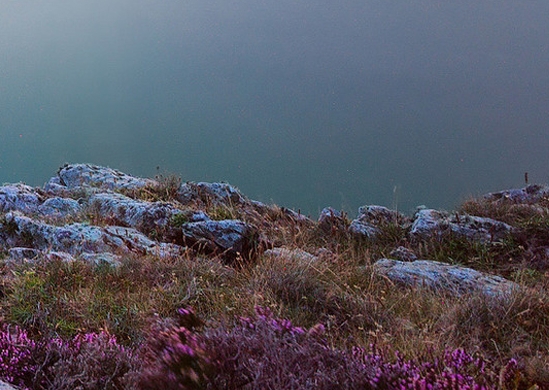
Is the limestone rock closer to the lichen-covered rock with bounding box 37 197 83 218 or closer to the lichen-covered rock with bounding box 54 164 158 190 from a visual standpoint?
the lichen-covered rock with bounding box 37 197 83 218

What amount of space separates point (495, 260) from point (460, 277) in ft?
7.74

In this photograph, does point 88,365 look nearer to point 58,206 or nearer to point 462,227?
point 462,227

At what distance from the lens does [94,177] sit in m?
16.4

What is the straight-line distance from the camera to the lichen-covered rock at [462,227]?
952cm

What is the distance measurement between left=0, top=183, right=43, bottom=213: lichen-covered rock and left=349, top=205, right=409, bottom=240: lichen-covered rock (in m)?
7.16

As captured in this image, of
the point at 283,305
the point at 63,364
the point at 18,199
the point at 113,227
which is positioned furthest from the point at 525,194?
the point at 63,364

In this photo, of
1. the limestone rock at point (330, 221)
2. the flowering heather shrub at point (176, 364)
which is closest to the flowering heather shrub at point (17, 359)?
the flowering heather shrub at point (176, 364)

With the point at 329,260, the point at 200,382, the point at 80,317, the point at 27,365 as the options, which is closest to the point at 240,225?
the point at 329,260

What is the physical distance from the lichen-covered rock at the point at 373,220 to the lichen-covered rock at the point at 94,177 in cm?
635

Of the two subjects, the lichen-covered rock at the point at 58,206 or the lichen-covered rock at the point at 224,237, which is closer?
the lichen-covered rock at the point at 224,237

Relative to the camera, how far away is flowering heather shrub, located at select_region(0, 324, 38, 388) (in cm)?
321

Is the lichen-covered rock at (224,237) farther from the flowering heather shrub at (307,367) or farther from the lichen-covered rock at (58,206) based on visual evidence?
the flowering heather shrub at (307,367)

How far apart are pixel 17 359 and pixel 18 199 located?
32.8 ft

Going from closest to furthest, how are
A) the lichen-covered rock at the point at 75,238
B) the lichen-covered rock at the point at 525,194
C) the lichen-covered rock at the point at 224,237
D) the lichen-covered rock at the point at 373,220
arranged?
the lichen-covered rock at the point at 75,238 < the lichen-covered rock at the point at 224,237 < the lichen-covered rock at the point at 373,220 < the lichen-covered rock at the point at 525,194
